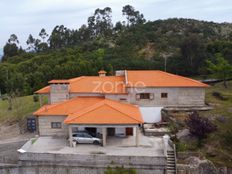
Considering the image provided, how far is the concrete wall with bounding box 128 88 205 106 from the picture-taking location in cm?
2766

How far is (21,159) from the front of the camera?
19734mm

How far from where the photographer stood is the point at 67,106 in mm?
25078

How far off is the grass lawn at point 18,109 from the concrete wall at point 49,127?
871 cm

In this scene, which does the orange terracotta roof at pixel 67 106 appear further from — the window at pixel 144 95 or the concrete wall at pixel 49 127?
the window at pixel 144 95

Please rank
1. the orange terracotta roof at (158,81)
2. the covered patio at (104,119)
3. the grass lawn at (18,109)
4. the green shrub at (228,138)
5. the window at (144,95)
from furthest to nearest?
the grass lawn at (18,109), the window at (144,95), the orange terracotta roof at (158,81), the green shrub at (228,138), the covered patio at (104,119)

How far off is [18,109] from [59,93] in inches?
441

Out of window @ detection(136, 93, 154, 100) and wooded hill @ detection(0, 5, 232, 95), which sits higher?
wooded hill @ detection(0, 5, 232, 95)

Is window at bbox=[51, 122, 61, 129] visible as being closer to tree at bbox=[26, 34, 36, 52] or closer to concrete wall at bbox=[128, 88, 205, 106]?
concrete wall at bbox=[128, 88, 205, 106]

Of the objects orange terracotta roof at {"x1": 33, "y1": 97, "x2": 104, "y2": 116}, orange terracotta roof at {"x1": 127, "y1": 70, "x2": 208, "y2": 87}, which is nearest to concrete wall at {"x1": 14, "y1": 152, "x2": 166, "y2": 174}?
orange terracotta roof at {"x1": 33, "y1": 97, "x2": 104, "y2": 116}

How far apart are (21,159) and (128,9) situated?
90.8 m

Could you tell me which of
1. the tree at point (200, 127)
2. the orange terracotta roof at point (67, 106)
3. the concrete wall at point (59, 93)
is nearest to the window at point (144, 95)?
the orange terracotta roof at point (67, 106)

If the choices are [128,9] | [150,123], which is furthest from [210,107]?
[128,9]

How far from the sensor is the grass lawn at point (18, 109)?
3265 centimetres

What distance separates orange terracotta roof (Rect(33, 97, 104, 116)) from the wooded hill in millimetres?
17909
